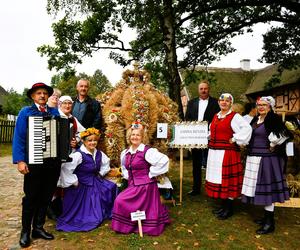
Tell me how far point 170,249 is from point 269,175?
1753 mm

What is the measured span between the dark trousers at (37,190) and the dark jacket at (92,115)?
1437 mm

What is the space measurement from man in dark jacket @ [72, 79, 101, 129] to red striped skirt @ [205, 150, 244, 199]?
7.33 ft

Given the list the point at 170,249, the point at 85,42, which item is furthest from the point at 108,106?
the point at 85,42

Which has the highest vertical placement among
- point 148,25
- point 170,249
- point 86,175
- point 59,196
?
point 148,25

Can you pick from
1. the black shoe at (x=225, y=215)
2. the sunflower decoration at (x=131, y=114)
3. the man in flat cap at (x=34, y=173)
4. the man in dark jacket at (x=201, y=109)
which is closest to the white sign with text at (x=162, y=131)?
the sunflower decoration at (x=131, y=114)

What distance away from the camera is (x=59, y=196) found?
5215 mm

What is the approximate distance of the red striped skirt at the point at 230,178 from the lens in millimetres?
5070

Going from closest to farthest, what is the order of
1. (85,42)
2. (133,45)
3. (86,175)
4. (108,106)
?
1. (86,175)
2. (108,106)
3. (85,42)
4. (133,45)

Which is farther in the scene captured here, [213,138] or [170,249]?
[213,138]

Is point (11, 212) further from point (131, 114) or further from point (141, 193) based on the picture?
point (131, 114)

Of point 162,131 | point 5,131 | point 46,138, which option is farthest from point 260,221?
point 5,131

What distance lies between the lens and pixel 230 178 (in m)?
5.08

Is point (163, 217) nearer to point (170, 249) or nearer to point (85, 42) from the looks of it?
point (170, 249)

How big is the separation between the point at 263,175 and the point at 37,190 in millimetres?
3076
